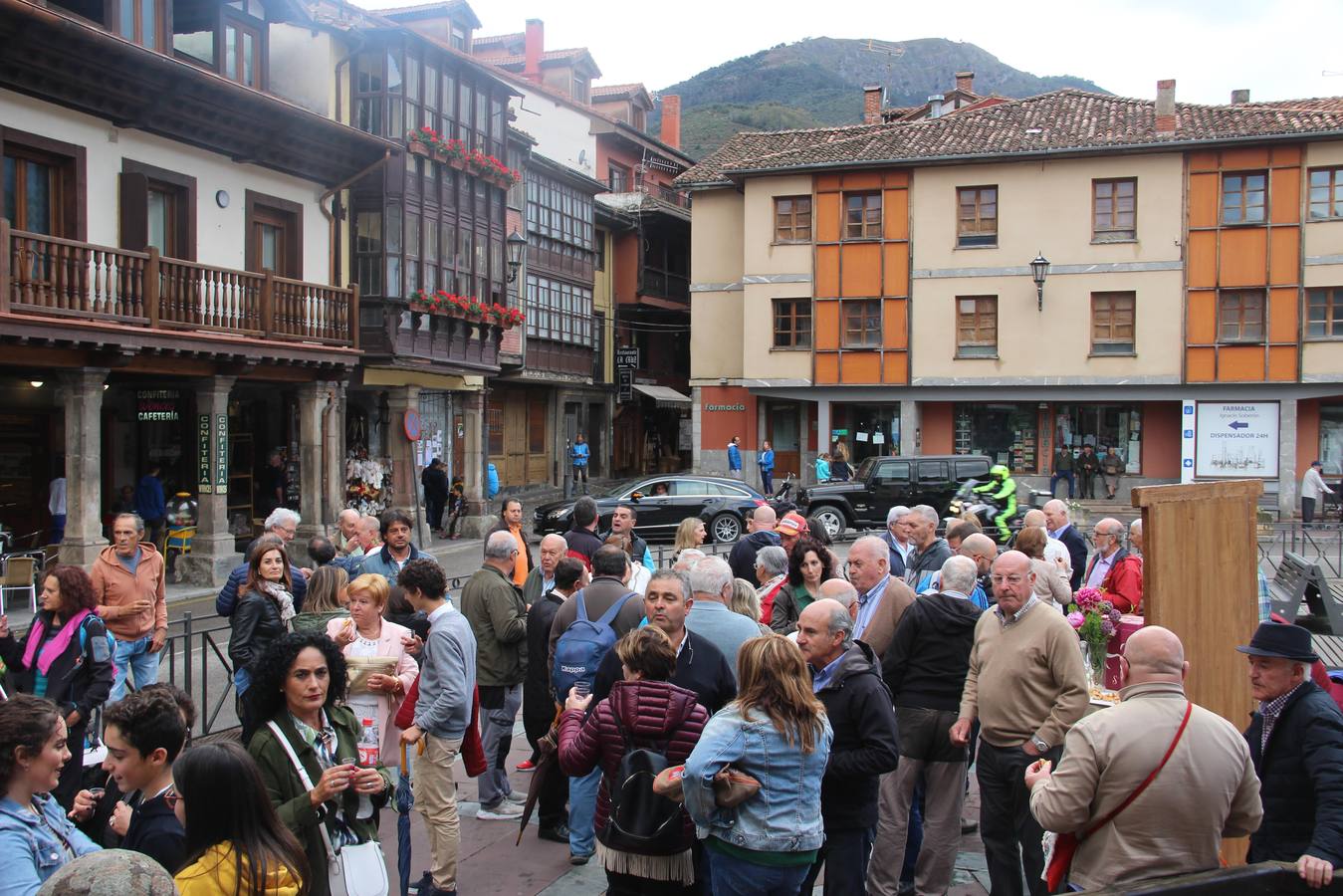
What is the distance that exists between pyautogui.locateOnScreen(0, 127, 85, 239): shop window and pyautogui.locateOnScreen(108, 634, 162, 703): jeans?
948cm

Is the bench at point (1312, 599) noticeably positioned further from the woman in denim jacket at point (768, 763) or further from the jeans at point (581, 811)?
the woman in denim jacket at point (768, 763)

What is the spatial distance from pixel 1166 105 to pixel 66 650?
1276 inches

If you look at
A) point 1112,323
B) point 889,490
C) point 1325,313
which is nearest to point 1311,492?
point 1325,313

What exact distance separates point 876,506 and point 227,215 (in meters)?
14.3

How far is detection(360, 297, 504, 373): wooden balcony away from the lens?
24078 millimetres

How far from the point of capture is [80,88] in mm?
15844

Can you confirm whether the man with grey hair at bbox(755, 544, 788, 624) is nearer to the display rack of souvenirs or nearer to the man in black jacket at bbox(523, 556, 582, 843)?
the man in black jacket at bbox(523, 556, 582, 843)

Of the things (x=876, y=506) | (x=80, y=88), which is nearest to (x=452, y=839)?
(x=80, y=88)

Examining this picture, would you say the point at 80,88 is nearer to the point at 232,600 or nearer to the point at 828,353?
the point at 232,600

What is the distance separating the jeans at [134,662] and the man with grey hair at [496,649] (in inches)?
117

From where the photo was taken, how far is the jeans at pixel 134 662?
8391mm

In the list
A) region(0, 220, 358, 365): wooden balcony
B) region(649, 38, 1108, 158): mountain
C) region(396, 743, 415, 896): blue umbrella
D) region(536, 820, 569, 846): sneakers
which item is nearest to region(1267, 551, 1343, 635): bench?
region(536, 820, 569, 846): sneakers

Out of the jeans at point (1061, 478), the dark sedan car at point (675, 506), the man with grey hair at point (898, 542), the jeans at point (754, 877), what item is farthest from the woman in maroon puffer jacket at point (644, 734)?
the jeans at point (1061, 478)

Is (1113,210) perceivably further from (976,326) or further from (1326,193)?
(1326,193)
